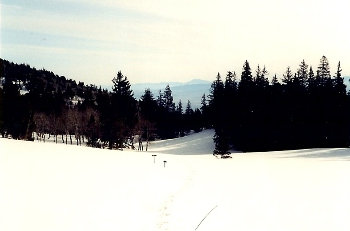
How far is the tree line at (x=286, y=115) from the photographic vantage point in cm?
6500

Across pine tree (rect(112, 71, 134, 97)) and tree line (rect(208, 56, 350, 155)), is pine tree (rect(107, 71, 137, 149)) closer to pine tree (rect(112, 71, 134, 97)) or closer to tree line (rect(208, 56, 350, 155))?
pine tree (rect(112, 71, 134, 97))

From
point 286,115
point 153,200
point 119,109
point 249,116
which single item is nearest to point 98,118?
point 119,109

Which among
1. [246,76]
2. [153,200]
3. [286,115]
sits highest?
[246,76]

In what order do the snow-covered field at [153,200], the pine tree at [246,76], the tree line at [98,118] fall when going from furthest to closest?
1. the pine tree at [246,76]
2. the tree line at [98,118]
3. the snow-covered field at [153,200]

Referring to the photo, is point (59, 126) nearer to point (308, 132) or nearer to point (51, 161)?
point (308, 132)

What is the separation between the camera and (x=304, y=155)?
50.9m

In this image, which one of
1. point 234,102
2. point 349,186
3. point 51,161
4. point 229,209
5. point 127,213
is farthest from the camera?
point 234,102

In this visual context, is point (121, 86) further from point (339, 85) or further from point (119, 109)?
point (339, 85)

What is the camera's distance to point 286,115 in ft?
223

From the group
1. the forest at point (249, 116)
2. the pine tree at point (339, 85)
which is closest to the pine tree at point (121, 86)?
the forest at point (249, 116)

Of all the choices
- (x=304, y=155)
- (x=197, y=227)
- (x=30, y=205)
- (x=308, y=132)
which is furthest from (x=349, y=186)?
(x=308, y=132)

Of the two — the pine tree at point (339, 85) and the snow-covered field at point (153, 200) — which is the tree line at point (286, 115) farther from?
the snow-covered field at point (153, 200)

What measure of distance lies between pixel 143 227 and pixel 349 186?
1556 centimetres

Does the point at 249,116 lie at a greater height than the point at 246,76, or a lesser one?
lesser
